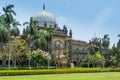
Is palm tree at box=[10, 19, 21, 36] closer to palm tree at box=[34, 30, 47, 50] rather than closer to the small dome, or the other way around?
palm tree at box=[34, 30, 47, 50]

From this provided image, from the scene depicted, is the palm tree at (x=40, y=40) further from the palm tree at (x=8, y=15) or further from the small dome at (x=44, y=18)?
the small dome at (x=44, y=18)

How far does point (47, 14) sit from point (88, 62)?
2477cm

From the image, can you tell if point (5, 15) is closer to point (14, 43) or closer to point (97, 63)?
point (14, 43)

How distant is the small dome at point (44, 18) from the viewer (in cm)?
10753

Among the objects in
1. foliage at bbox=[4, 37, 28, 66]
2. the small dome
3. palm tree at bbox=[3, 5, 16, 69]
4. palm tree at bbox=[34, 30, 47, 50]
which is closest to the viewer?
palm tree at bbox=[3, 5, 16, 69]

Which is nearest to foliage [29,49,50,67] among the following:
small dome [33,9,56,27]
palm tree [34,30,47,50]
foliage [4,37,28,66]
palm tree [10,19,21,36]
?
foliage [4,37,28,66]

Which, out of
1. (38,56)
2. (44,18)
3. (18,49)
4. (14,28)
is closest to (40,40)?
(18,49)

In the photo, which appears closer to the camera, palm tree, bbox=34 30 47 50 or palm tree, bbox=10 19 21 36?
palm tree, bbox=10 19 21 36

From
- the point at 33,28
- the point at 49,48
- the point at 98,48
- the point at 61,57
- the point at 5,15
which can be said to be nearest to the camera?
the point at 5,15

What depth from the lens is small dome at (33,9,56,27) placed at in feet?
353

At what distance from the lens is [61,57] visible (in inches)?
3359

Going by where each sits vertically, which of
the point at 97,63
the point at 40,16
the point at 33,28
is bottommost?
the point at 97,63

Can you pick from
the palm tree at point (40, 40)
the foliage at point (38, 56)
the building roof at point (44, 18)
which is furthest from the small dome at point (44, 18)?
the foliage at point (38, 56)

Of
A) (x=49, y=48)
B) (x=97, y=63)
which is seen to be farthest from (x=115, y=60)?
(x=49, y=48)
